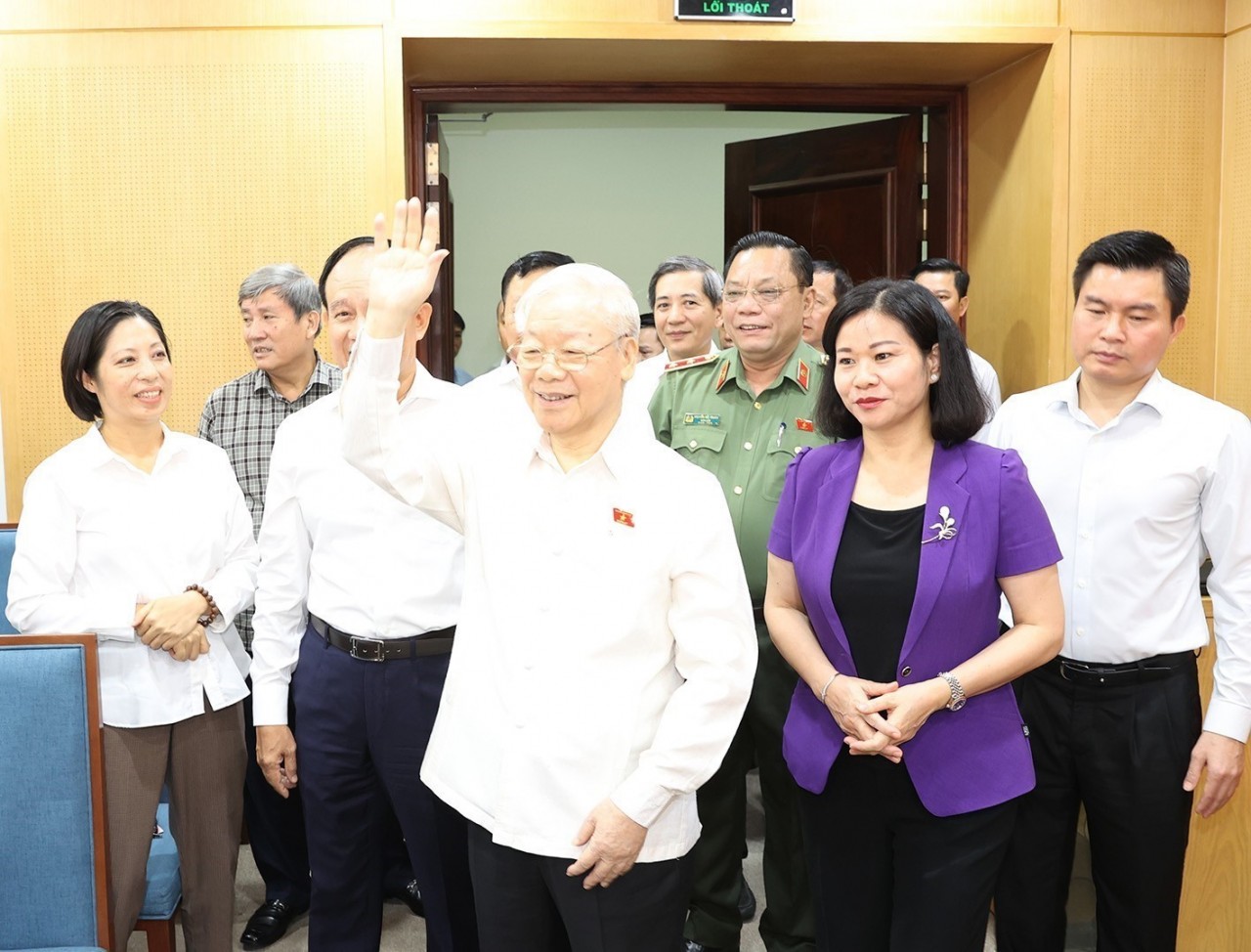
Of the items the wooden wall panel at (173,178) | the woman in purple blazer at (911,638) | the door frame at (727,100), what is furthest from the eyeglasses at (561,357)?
the door frame at (727,100)

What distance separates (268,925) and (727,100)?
10.9 ft

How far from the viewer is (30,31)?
3.73m

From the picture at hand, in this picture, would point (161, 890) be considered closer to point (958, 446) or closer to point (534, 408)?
point (534, 408)

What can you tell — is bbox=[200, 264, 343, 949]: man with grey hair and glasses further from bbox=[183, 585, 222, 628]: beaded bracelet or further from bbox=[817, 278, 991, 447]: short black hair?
bbox=[817, 278, 991, 447]: short black hair

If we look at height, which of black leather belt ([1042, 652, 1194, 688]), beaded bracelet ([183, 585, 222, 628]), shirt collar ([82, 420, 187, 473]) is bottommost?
black leather belt ([1042, 652, 1194, 688])

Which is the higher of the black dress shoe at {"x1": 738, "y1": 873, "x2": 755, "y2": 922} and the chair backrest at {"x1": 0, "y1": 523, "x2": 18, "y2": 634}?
the chair backrest at {"x1": 0, "y1": 523, "x2": 18, "y2": 634}

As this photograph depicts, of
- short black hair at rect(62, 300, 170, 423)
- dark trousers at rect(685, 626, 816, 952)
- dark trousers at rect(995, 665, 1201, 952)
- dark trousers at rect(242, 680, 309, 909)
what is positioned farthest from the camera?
dark trousers at rect(242, 680, 309, 909)

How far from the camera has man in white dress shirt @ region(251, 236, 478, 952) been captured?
85.8 inches

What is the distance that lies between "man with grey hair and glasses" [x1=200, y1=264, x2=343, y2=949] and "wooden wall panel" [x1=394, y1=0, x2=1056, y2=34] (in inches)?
44.3

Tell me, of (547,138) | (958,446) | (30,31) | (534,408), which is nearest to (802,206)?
(547,138)

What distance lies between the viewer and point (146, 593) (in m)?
2.33

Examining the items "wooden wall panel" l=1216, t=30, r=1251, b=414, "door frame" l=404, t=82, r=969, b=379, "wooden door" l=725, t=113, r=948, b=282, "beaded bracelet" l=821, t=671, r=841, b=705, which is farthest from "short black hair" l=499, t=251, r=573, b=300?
"wooden wall panel" l=1216, t=30, r=1251, b=414

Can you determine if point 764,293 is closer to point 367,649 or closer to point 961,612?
point 961,612

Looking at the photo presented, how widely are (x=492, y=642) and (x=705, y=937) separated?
1.40 meters
